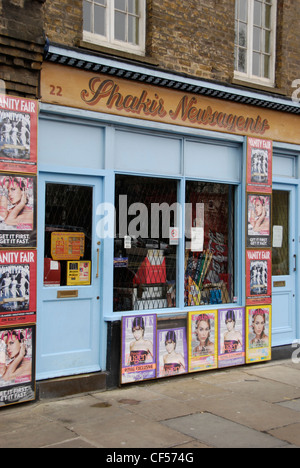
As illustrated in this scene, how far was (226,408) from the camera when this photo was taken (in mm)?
6125

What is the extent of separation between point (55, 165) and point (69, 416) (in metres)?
2.81

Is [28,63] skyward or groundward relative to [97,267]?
skyward

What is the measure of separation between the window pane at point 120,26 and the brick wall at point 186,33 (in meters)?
0.33

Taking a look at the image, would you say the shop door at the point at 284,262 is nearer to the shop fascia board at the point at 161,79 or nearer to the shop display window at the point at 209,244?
the shop display window at the point at 209,244

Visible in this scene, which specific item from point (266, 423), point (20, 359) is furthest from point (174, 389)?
point (20, 359)

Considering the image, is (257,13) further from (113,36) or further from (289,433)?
(289,433)

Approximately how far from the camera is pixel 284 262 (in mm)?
9008

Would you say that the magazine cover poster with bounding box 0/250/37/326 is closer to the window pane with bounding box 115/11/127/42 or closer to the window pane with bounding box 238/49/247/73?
the window pane with bounding box 115/11/127/42

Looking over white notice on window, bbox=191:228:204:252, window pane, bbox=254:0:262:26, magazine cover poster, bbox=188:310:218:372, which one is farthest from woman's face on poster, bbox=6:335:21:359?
window pane, bbox=254:0:262:26

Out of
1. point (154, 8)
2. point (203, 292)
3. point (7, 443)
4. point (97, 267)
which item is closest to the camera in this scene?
point (7, 443)

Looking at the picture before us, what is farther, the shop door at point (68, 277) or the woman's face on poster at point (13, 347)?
the shop door at point (68, 277)

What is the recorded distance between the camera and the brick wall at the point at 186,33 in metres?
6.60

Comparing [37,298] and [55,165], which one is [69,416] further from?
[55,165]

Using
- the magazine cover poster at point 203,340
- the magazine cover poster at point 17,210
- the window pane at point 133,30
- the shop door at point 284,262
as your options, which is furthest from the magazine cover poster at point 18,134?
the shop door at point 284,262
